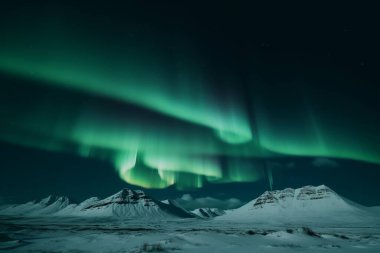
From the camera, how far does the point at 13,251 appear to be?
4078 centimetres

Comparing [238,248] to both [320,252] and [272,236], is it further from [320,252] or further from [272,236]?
[272,236]

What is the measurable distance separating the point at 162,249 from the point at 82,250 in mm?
13015

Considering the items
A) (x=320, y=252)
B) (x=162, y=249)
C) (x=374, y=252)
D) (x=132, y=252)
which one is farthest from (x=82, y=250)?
(x=374, y=252)

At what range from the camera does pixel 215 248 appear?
145ft

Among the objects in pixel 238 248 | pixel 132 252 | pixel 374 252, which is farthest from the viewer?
pixel 238 248

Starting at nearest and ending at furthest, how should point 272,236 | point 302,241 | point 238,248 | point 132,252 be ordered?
point 132,252
point 238,248
point 302,241
point 272,236

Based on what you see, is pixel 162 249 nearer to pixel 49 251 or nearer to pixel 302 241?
pixel 49 251

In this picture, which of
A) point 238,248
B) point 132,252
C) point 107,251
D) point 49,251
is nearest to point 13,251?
point 49,251

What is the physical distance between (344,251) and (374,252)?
13.4ft

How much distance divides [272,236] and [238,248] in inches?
784

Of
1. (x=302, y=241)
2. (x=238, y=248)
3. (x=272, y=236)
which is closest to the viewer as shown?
(x=238, y=248)

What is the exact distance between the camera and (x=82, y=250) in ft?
141

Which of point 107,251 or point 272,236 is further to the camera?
point 272,236

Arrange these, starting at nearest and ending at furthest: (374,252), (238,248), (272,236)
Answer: (374,252) → (238,248) → (272,236)
